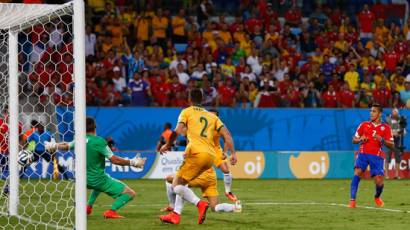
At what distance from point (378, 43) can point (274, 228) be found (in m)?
22.7

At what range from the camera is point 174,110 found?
1169 inches

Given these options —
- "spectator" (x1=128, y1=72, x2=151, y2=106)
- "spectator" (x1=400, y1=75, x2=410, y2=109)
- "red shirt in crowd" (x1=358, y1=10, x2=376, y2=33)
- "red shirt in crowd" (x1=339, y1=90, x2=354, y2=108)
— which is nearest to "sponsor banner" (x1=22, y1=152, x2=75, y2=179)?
"spectator" (x1=128, y1=72, x2=151, y2=106)

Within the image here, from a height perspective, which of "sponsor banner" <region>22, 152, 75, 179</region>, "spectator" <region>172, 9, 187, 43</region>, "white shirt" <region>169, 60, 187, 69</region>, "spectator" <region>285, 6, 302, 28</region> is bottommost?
"sponsor banner" <region>22, 152, 75, 179</region>

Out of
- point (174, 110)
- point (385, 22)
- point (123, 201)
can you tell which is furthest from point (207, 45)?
point (123, 201)

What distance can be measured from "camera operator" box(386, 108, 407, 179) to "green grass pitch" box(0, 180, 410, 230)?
16.2 feet

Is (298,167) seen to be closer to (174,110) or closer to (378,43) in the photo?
(174,110)

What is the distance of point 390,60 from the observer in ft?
111

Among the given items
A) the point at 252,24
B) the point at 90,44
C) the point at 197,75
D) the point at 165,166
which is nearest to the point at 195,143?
the point at 165,166

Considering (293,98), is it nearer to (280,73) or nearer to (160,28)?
(280,73)

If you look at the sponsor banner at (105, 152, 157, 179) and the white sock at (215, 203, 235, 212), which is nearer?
the white sock at (215, 203, 235, 212)

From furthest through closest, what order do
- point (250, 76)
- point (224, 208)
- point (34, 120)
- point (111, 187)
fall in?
point (250, 76)
point (34, 120)
point (111, 187)
point (224, 208)

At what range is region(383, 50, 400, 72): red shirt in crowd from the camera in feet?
111

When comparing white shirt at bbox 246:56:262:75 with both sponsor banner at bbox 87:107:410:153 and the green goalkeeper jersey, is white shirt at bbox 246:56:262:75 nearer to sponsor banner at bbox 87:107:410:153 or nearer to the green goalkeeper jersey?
sponsor banner at bbox 87:107:410:153

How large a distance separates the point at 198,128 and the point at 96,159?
5.96 ft
